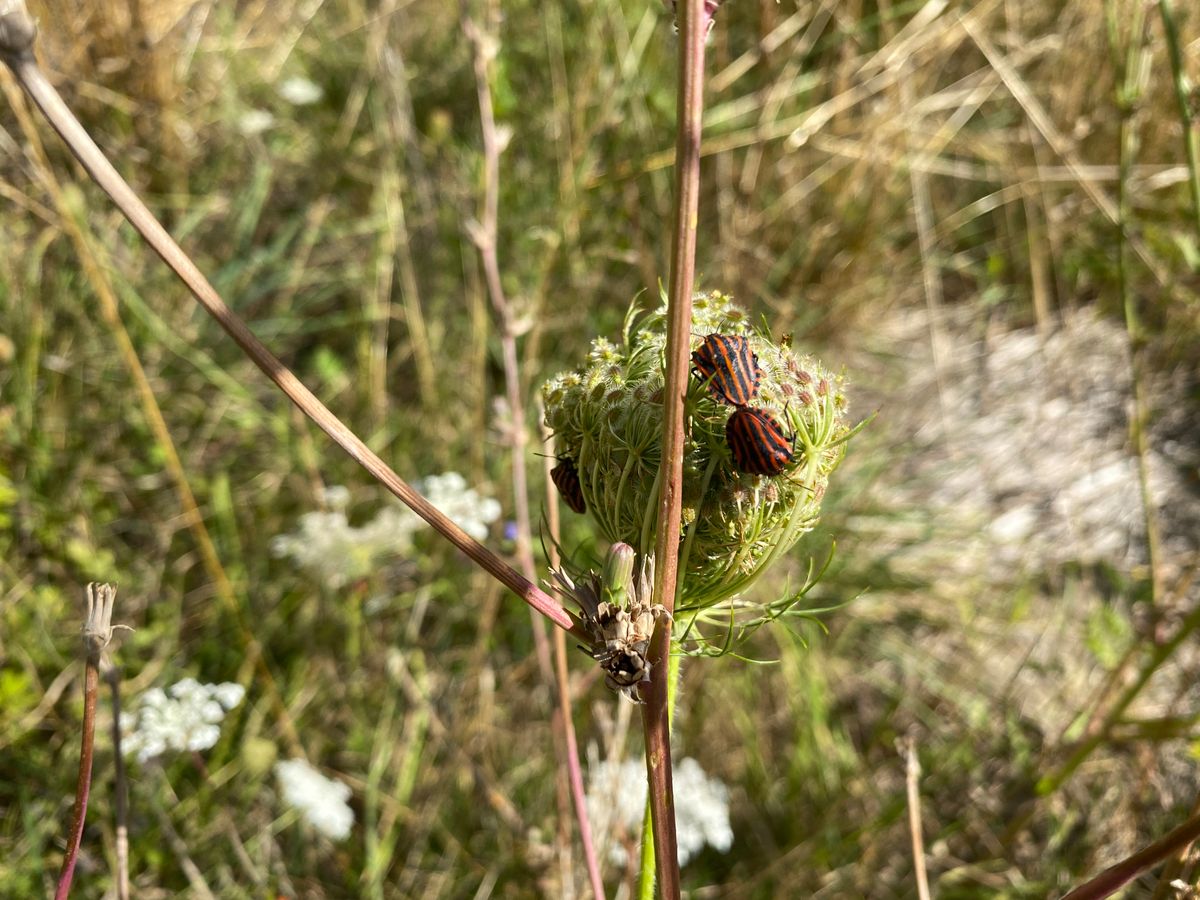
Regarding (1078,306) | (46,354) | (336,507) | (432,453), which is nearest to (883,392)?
(1078,306)

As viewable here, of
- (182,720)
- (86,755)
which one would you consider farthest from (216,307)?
(182,720)

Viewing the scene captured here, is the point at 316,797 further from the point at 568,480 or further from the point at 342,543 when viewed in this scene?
the point at 568,480

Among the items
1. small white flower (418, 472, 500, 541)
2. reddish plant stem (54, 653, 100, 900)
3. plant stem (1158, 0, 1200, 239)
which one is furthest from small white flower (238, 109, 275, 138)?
reddish plant stem (54, 653, 100, 900)

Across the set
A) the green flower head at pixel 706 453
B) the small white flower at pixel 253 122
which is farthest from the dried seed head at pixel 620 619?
the small white flower at pixel 253 122

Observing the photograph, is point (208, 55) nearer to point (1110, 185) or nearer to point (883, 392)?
point (883, 392)

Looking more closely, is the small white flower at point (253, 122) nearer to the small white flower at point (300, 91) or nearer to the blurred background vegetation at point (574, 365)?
the blurred background vegetation at point (574, 365)

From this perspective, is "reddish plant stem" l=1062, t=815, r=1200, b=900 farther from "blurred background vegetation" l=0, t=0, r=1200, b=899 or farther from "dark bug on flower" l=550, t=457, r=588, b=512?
"blurred background vegetation" l=0, t=0, r=1200, b=899
